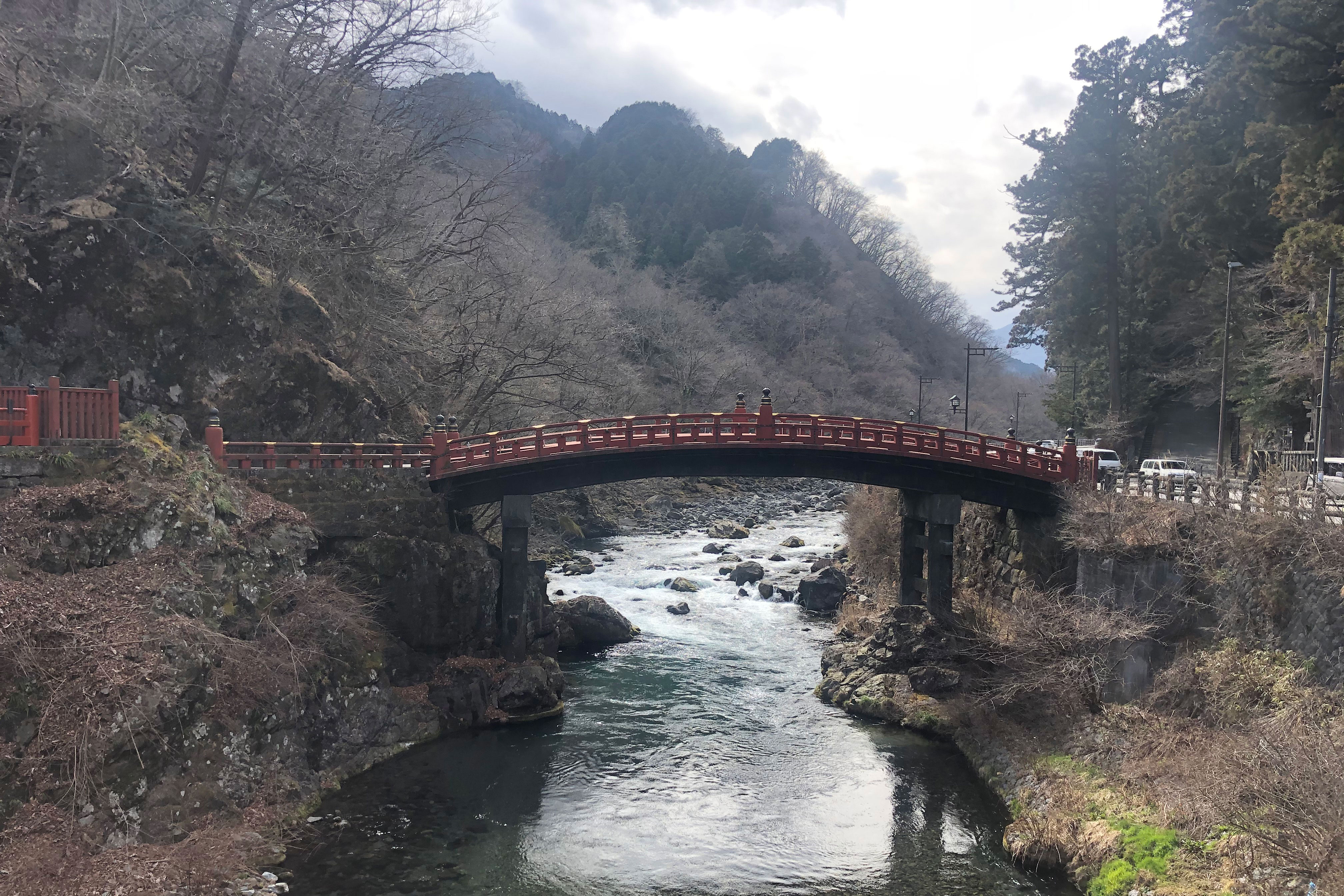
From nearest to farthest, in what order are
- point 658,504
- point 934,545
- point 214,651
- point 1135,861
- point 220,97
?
point 1135,861 < point 214,651 < point 220,97 < point 934,545 < point 658,504

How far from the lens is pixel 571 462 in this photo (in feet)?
80.2

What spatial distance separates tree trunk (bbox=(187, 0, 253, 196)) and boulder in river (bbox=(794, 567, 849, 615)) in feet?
81.6

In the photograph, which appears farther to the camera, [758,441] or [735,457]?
[735,457]

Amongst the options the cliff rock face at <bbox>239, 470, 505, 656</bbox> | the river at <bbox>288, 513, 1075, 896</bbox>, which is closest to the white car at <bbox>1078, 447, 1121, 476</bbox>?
the river at <bbox>288, 513, 1075, 896</bbox>

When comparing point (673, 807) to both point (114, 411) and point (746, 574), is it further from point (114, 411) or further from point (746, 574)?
point (746, 574)

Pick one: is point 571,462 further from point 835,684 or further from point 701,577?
point 701,577

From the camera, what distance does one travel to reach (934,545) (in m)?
25.8

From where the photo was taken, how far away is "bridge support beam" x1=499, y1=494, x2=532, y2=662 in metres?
23.8

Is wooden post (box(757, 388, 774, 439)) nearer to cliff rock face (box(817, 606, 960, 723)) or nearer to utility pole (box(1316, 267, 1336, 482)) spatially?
cliff rock face (box(817, 606, 960, 723))

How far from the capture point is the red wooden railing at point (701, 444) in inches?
918

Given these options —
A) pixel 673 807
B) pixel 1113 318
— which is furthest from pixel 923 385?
pixel 673 807

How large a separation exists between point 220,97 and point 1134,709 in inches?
1106

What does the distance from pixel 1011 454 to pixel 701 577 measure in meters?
16.7

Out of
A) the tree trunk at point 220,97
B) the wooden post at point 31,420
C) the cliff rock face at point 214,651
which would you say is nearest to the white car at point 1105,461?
the cliff rock face at point 214,651
